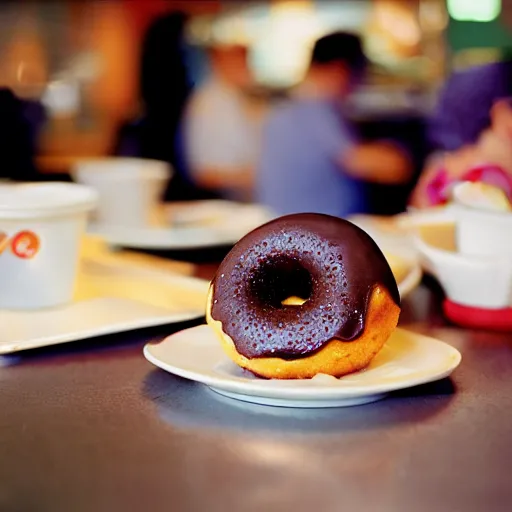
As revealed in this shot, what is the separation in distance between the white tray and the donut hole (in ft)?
0.59

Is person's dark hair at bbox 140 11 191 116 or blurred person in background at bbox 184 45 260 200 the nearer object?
blurred person in background at bbox 184 45 260 200

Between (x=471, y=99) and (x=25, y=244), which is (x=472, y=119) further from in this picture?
(x=25, y=244)

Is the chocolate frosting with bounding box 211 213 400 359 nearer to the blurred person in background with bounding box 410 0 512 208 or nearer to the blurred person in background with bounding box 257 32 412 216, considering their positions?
the blurred person in background with bounding box 410 0 512 208

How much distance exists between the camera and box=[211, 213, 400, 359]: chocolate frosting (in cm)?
68

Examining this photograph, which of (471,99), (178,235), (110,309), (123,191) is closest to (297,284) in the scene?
(110,309)

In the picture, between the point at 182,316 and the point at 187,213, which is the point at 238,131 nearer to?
the point at 187,213

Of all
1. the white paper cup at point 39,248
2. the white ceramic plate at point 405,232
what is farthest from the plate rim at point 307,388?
the white ceramic plate at point 405,232

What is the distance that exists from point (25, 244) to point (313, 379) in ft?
1.30

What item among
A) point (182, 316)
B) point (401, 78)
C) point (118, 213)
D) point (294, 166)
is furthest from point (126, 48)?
point (182, 316)

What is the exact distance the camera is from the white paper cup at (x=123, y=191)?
1428mm

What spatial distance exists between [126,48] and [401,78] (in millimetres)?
1786

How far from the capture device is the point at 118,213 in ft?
4.80

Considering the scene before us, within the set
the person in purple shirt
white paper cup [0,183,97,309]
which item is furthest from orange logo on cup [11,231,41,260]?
the person in purple shirt

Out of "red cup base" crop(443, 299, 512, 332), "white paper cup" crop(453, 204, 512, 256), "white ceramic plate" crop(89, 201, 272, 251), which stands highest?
"white paper cup" crop(453, 204, 512, 256)
